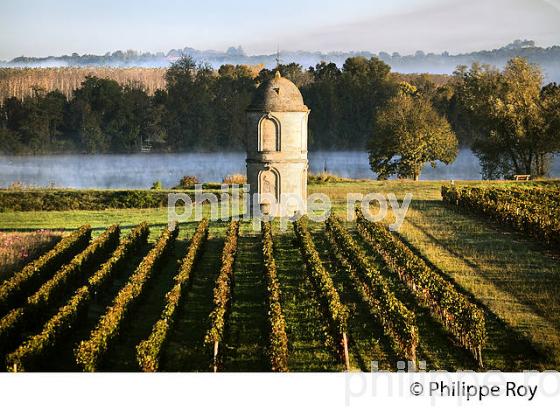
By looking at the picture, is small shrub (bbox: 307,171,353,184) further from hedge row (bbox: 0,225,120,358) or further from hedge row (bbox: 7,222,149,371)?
hedge row (bbox: 7,222,149,371)

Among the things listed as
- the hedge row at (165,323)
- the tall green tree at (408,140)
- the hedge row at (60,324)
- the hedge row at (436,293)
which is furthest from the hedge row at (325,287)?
the tall green tree at (408,140)

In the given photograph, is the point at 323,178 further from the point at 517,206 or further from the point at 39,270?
the point at 39,270

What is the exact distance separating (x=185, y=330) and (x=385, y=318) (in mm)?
3430

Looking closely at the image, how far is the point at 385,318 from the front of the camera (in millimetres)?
13516

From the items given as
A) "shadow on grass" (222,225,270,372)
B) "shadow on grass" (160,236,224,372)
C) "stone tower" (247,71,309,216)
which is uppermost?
"stone tower" (247,71,309,216)

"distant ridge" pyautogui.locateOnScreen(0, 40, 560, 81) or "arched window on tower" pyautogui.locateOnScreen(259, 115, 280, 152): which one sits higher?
"distant ridge" pyautogui.locateOnScreen(0, 40, 560, 81)

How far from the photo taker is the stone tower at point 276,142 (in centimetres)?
2273

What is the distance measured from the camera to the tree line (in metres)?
28.9

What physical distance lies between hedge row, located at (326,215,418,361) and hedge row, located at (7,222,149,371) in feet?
16.7

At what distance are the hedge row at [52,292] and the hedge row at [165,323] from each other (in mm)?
2140

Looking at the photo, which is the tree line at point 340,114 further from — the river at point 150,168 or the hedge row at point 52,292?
the hedge row at point 52,292

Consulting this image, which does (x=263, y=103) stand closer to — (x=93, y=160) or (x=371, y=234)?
(x=371, y=234)

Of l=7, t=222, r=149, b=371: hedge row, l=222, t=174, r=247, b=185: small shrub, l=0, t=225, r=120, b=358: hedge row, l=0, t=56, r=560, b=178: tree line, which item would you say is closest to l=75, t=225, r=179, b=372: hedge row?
l=7, t=222, r=149, b=371: hedge row
